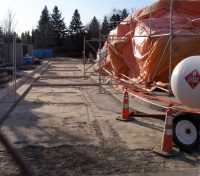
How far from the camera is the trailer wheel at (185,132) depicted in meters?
7.53

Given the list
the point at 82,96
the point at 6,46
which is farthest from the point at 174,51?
the point at 6,46

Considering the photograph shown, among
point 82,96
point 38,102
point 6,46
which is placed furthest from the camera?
point 6,46

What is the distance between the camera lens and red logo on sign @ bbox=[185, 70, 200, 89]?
7.30m

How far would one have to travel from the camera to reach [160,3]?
1891cm

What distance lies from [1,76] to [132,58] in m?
6.96

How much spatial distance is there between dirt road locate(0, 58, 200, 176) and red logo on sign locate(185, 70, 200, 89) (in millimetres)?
1248

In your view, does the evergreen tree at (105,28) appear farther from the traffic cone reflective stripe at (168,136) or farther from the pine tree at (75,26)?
the traffic cone reflective stripe at (168,136)

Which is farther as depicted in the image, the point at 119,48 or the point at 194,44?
the point at 119,48

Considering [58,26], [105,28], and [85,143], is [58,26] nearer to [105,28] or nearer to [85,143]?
[105,28]

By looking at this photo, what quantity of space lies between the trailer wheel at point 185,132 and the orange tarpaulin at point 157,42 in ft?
18.9

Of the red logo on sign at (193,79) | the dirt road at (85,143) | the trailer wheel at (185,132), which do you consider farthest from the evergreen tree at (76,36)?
the red logo on sign at (193,79)

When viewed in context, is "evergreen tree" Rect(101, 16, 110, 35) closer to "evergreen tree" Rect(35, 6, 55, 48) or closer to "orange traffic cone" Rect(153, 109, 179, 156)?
"evergreen tree" Rect(35, 6, 55, 48)

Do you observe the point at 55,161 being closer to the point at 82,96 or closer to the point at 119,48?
the point at 82,96

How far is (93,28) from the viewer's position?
4018 inches
